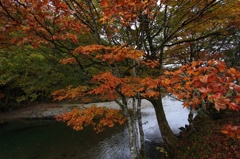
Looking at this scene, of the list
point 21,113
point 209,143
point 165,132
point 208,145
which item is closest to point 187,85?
point 208,145

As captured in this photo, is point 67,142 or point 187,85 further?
point 67,142

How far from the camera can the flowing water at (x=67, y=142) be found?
8977 mm

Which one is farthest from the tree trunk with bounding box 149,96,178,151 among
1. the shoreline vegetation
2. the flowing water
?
the flowing water

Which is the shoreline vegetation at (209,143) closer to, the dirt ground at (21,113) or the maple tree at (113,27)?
the maple tree at (113,27)

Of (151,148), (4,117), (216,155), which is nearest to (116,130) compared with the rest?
(151,148)

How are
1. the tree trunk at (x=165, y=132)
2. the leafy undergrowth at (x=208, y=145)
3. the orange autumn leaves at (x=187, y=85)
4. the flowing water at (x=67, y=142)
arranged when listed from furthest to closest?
1. the flowing water at (x=67, y=142)
2. the tree trunk at (x=165, y=132)
3. the leafy undergrowth at (x=208, y=145)
4. the orange autumn leaves at (x=187, y=85)

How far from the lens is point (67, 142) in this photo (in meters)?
10.8

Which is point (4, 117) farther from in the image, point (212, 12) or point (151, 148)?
point (212, 12)

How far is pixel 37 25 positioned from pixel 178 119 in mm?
13692

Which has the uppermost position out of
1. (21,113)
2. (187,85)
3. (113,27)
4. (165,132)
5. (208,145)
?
(113,27)

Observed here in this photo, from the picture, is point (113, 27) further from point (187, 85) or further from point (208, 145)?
point (208, 145)

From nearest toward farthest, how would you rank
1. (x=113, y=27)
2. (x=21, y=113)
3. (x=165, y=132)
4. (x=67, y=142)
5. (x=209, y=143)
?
1. (x=113, y=27)
2. (x=209, y=143)
3. (x=165, y=132)
4. (x=67, y=142)
5. (x=21, y=113)

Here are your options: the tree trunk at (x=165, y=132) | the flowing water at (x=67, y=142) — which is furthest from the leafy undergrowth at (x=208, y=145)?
the flowing water at (x=67, y=142)

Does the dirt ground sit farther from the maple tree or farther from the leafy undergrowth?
the leafy undergrowth
